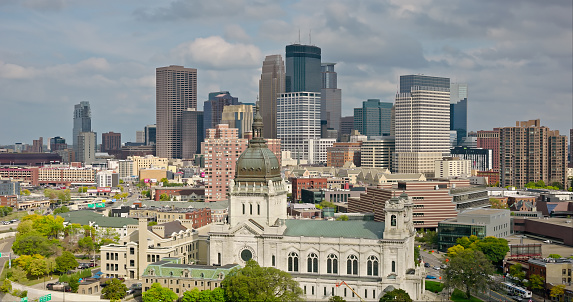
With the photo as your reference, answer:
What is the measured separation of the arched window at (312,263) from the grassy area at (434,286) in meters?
23.6

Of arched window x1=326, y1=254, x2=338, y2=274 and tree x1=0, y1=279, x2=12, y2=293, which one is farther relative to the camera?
tree x1=0, y1=279, x2=12, y2=293

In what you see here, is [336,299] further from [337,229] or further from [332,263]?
[337,229]

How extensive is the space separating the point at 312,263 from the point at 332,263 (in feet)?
12.1

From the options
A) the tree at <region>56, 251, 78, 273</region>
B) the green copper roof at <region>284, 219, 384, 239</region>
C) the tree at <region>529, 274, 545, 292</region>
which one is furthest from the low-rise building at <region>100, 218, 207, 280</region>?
the tree at <region>529, 274, 545, 292</region>

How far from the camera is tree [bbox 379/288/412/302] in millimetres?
107312

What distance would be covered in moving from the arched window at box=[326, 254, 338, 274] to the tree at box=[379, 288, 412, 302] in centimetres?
1177

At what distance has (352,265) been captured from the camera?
118438 mm

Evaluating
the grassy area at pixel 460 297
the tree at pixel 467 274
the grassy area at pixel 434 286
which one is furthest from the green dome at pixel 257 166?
the grassy area at pixel 460 297

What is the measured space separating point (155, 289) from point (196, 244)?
109 feet

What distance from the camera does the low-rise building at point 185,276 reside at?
118 meters

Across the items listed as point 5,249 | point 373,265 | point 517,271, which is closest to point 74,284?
point 373,265

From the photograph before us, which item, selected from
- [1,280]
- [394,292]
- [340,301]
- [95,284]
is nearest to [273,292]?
[340,301]

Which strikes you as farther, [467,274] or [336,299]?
[467,274]

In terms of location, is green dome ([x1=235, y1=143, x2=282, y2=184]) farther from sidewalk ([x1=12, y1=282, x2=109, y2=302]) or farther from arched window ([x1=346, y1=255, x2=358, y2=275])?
sidewalk ([x1=12, y1=282, x2=109, y2=302])
